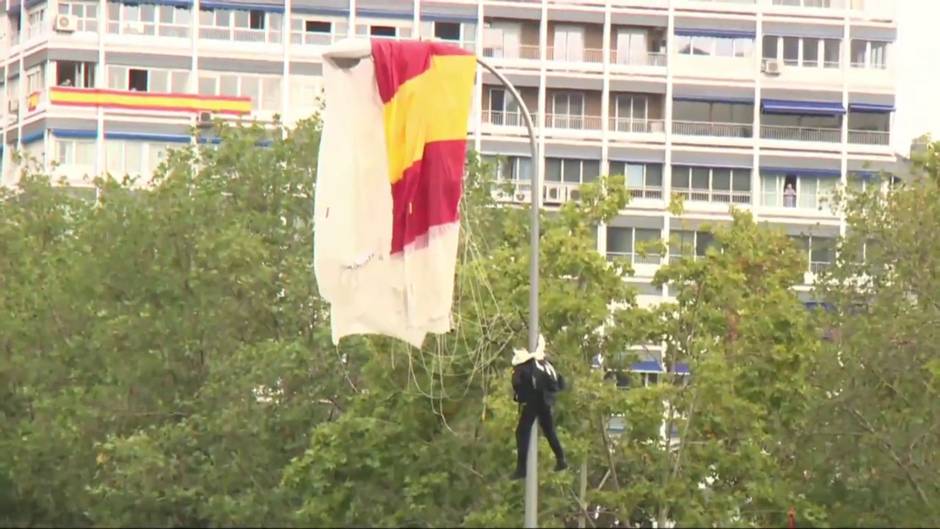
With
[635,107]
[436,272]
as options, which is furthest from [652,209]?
[436,272]

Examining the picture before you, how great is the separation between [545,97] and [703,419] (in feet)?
161

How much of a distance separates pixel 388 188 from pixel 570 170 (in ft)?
209

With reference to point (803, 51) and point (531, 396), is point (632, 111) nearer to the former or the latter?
point (803, 51)

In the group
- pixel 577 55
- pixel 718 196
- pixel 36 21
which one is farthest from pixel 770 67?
pixel 36 21

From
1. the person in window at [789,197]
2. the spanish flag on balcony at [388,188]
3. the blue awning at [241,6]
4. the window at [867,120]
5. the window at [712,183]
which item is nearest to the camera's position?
the spanish flag on balcony at [388,188]

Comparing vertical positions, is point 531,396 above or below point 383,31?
below

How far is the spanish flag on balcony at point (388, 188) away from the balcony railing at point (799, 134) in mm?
65328

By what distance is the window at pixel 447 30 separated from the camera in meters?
93.6

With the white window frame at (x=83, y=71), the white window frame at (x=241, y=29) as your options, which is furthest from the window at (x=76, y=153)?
the white window frame at (x=241, y=29)

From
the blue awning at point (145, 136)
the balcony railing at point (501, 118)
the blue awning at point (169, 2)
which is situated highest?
the blue awning at point (169, 2)

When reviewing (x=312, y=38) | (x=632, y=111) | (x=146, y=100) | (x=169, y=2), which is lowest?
(x=146, y=100)

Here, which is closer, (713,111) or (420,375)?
(420,375)

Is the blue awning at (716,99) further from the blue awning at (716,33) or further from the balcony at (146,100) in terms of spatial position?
the balcony at (146,100)

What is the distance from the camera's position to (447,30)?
93750 mm
